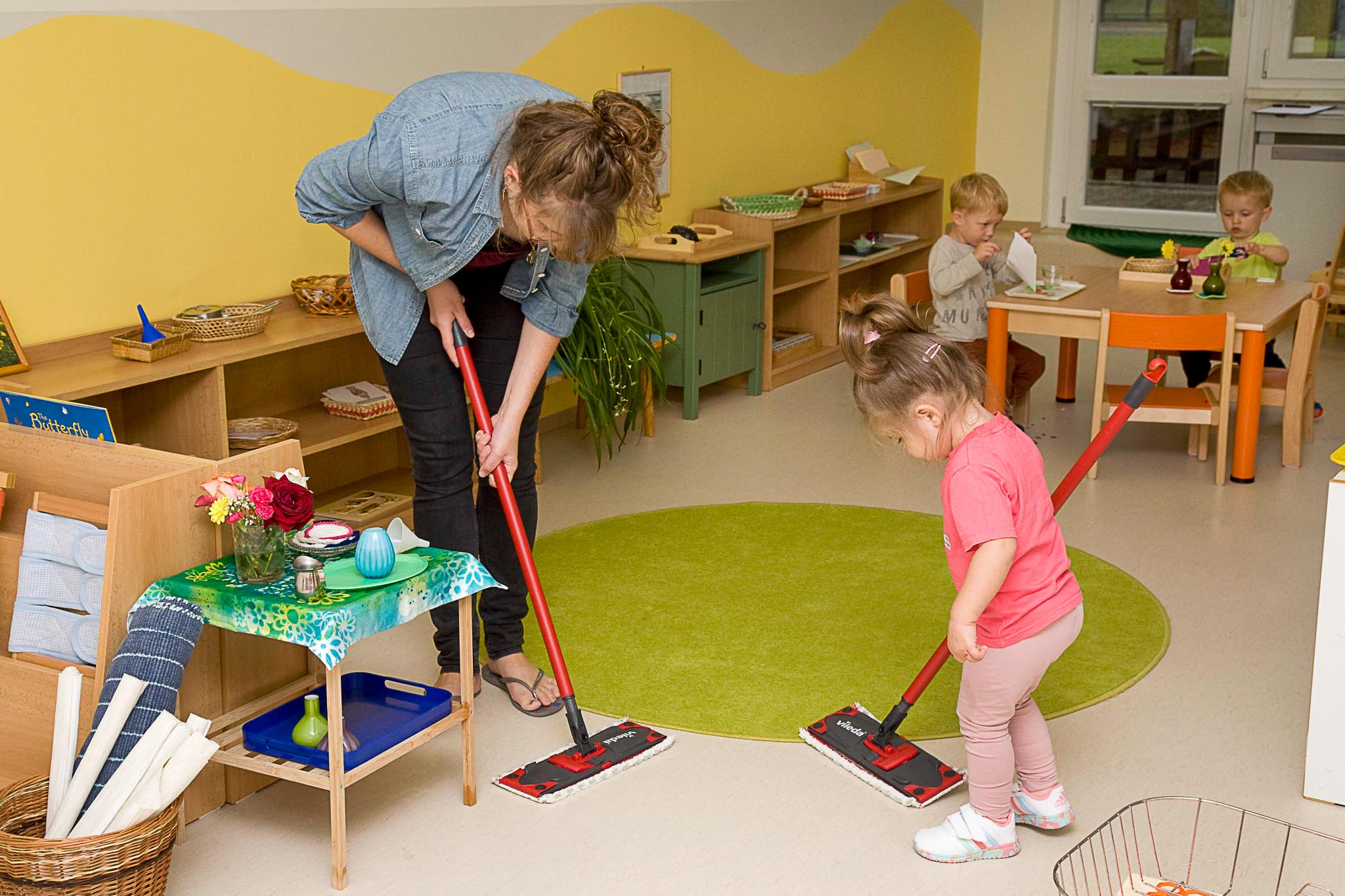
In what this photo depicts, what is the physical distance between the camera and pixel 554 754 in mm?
2666

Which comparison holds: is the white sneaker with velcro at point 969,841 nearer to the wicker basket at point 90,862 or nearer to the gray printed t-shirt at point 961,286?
the wicker basket at point 90,862

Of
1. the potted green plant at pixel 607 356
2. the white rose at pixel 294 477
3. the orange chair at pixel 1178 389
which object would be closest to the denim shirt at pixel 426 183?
the white rose at pixel 294 477

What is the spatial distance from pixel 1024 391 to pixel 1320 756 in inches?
101

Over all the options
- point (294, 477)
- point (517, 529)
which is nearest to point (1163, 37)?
point (517, 529)

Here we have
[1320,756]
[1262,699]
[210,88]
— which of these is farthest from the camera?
[210,88]

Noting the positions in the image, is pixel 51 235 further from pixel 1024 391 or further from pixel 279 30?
pixel 1024 391

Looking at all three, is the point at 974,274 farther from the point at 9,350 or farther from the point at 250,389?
the point at 9,350

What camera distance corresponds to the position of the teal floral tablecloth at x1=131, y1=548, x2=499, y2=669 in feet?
7.03

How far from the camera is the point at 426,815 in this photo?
2.52 meters

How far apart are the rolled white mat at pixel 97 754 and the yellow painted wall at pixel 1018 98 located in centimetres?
644

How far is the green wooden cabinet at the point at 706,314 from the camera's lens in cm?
507

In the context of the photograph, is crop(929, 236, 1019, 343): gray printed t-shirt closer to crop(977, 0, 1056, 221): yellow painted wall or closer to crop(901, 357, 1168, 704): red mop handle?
crop(901, 357, 1168, 704): red mop handle

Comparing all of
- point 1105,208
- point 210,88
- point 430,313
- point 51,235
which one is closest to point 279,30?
point 210,88

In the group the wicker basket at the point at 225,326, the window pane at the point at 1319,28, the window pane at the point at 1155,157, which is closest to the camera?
the wicker basket at the point at 225,326
